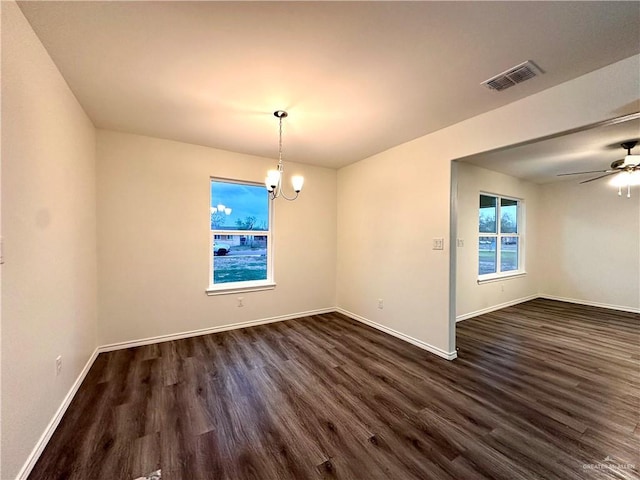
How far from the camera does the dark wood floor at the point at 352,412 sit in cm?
148

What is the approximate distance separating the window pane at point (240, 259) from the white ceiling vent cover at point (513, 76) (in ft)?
10.7

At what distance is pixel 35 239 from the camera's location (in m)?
1.55

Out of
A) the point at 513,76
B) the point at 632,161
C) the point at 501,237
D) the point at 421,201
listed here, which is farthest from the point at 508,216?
the point at 513,76

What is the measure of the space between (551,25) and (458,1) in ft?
2.07

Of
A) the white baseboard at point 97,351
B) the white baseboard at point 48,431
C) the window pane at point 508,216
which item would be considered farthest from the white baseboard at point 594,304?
the white baseboard at point 48,431

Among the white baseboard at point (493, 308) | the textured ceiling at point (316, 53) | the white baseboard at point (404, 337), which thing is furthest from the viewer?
the white baseboard at point (493, 308)

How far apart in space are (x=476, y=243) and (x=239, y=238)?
396cm

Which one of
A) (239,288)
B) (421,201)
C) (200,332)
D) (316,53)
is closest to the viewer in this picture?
(316,53)

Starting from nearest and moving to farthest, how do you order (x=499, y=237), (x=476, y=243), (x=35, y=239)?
Answer: (x=35, y=239) → (x=476, y=243) → (x=499, y=237)

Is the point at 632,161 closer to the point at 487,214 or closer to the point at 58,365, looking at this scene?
the point at 487,214

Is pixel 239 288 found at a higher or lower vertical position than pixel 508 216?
lower

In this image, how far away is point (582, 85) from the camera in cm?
190

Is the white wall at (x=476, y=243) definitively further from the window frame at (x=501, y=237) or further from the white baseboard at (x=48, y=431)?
the white baseboard at (x=48, y=431)

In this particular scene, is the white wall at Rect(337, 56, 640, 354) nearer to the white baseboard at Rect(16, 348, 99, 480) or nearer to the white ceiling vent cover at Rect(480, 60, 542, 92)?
the white ceiling vent cover at Rect(480, 60, 542, 92)
